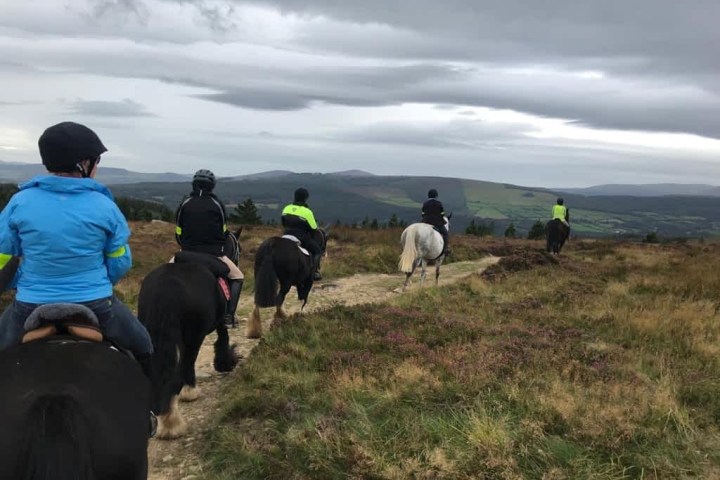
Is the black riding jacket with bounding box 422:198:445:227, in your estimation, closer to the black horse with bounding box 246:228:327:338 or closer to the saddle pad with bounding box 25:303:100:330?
the black horse with bounding box 246:228:327:338

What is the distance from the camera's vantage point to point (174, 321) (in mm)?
5398

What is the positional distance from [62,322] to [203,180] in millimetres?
3935

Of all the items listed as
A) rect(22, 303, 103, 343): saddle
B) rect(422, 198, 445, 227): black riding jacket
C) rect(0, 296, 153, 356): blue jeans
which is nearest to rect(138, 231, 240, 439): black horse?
rect(0, 296, 153, 356): blue jeans

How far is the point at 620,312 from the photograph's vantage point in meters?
9.32

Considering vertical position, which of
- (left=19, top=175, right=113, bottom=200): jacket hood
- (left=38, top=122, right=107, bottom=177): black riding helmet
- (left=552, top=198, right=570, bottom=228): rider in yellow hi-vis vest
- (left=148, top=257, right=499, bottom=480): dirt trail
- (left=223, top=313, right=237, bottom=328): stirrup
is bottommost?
(left=148, top=257, right=499, bottom=480): dirt trail

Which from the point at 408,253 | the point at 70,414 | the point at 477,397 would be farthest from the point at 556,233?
the point at 70,414

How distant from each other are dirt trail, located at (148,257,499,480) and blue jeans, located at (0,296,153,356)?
5.27 ft

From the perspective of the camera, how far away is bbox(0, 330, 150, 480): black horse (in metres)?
2.73

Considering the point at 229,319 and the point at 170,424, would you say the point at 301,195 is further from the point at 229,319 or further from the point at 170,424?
the point at 170,424

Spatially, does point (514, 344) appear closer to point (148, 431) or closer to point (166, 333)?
point (166, 333)

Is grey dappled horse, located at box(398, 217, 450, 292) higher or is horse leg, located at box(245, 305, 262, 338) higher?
grey dappled horse, located at box(398, 217, 450, 292)

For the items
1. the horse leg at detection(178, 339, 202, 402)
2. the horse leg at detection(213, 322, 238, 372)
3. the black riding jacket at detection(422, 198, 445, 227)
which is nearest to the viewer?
the horse leg at detection(178, 339, 202, 402)

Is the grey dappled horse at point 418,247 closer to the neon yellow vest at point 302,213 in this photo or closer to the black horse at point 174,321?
the neon yellow vest at point 302,213

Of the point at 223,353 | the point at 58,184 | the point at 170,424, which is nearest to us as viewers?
the point at 58,184
